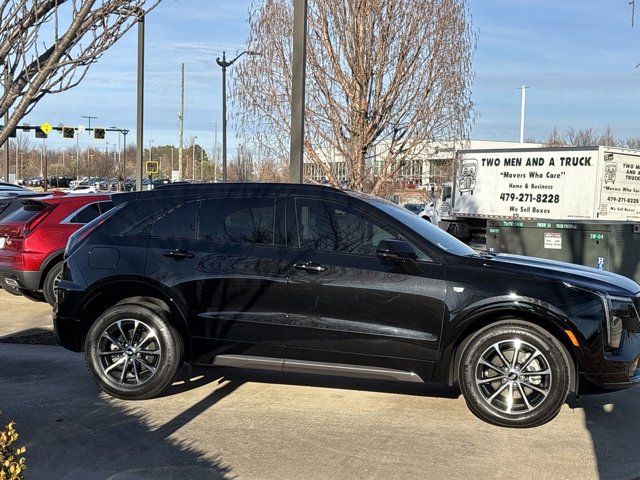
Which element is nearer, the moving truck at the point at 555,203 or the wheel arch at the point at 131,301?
the wheel arch at the point at 131,301

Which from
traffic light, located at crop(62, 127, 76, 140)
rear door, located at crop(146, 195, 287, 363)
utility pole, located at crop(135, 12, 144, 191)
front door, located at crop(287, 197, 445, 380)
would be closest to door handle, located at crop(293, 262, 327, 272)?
front door, located at crop(287, 197, 445, 380)

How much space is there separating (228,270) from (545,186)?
13612 mm

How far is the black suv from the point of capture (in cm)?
505

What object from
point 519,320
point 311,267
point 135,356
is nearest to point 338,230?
point 311,267

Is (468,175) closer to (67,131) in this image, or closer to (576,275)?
(576,275)

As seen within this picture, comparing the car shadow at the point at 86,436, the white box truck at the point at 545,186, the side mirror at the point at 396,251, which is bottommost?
the car shadow at the point at 86,436

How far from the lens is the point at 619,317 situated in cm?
508

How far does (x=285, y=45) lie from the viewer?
481 inches

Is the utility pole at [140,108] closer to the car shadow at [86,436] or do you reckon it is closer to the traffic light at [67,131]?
the car shadow at [86,436]

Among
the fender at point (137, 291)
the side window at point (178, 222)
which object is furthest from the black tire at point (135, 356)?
the side window at point (178, 222)

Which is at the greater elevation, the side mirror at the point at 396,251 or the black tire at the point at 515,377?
the side mirror at the point at 396,251

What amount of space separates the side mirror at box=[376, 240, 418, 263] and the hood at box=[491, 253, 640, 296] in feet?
2.32

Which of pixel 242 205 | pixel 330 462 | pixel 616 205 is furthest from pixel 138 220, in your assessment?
pixel 616 205

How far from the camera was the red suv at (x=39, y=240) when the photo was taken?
365 inches
